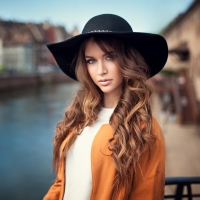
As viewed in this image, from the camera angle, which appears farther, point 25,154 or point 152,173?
point 25,154

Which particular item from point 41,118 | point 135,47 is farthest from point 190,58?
point 135,47

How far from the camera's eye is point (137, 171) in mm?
716

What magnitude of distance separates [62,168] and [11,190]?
4.49 feet

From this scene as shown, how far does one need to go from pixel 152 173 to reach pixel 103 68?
0.35 meters

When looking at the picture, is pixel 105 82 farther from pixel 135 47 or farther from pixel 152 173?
pixel 152 173

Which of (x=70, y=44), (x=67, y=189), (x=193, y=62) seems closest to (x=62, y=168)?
(x=67, y=189)

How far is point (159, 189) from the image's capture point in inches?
28.5

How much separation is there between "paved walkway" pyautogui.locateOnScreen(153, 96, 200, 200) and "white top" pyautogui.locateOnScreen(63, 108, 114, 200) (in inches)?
50.9

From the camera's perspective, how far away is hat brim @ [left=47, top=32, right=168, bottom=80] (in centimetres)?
71

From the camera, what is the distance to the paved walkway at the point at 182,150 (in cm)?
228

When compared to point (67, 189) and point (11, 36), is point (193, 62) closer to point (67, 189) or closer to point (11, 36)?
point (11, 36)

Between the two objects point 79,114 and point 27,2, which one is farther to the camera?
point 27,2

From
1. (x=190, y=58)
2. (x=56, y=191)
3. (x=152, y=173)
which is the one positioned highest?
(x=190, y=58)

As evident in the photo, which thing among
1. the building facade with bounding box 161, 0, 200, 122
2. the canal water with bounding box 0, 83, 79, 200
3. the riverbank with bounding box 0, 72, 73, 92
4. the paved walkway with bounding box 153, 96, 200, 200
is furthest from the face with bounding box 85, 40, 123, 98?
the riverbank with bounding box 0, 72, 73, 92
